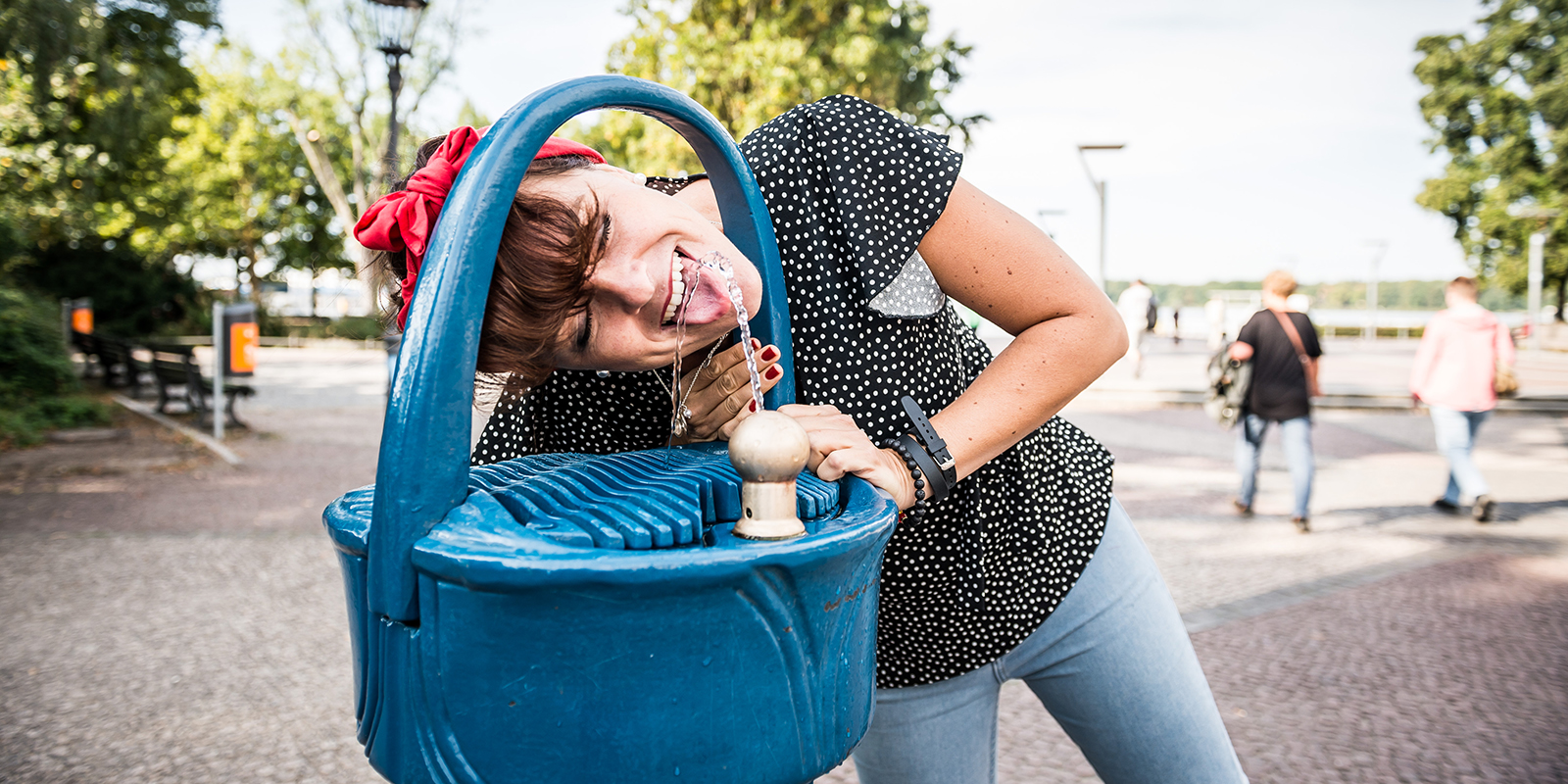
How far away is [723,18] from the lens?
45.0 ft

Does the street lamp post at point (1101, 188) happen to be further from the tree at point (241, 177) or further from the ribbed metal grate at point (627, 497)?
the tree at point (241, 177)

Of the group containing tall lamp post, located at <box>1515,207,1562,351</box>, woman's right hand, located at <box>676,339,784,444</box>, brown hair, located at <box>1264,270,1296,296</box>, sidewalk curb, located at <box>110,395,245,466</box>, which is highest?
tall lamp post, located at <box>1515,207,1562,351</box>

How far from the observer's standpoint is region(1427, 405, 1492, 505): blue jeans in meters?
6.57

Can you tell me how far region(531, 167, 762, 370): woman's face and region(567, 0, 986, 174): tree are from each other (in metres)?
12.3

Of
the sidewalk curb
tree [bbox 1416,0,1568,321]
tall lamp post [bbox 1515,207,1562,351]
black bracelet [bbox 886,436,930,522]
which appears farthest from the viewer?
tree [bbox 1416,0,1568,321]

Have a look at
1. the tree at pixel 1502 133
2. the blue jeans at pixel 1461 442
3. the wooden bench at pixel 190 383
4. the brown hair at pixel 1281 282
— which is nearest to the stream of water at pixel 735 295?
the brown hair at pixel 1281 282

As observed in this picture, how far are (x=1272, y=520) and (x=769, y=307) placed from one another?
21.6 feet

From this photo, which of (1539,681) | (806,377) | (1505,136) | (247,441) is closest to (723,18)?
(247,441)

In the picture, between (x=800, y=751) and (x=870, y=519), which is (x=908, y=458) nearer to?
(x=870, y=519)

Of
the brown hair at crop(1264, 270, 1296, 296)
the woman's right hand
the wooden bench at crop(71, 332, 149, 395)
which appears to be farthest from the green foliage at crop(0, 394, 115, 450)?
the brown hair at crop(1264, 270, 1296, 296)

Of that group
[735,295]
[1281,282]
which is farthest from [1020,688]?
[1281,282]

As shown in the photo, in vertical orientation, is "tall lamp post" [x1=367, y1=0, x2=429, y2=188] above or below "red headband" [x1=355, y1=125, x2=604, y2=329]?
above

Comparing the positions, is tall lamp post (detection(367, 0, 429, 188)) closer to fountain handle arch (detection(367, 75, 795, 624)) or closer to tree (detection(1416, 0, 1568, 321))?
fountain handle arch (detection(367, 75, 795, 624))

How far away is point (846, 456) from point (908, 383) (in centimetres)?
29
